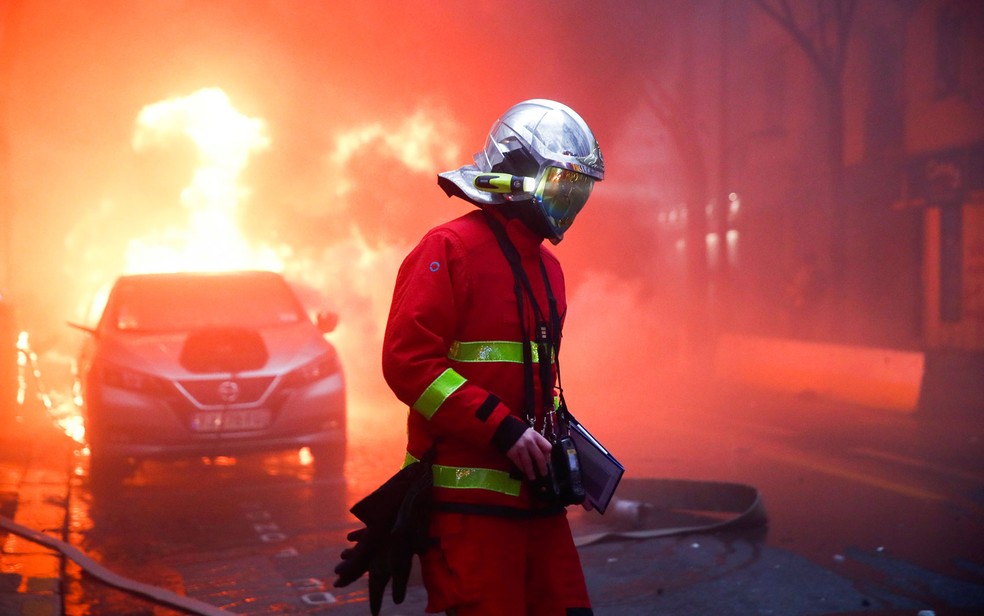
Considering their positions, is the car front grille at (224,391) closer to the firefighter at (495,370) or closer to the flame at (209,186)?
the firefighter at (495,370)

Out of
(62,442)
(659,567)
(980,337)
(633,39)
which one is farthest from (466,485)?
(980,337)

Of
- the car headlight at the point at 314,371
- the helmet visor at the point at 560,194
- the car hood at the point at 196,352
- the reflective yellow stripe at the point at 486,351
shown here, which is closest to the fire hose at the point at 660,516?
the car hood at the point at 196,352

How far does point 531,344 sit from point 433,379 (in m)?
0.31

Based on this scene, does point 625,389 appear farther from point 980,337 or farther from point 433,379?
point 433,379

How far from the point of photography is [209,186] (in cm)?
1980

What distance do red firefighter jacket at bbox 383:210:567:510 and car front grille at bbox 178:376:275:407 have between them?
5179 millimetres

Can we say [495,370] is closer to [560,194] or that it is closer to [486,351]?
[486,351]

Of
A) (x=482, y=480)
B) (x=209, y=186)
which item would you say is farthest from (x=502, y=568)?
(x=209, y=186)

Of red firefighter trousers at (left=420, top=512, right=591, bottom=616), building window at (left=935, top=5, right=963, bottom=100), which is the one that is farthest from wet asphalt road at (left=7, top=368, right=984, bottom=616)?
building window at (left=935, top=5, right=963, bottom=100)

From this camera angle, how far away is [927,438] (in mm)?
11008

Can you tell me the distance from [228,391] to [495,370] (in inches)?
211

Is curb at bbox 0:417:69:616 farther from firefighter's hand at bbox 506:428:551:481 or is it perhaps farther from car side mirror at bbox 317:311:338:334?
firefighter's hand at bbox 506:428:551:481

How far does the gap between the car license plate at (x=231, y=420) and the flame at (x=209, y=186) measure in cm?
1010

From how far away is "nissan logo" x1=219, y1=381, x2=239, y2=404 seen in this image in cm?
800
